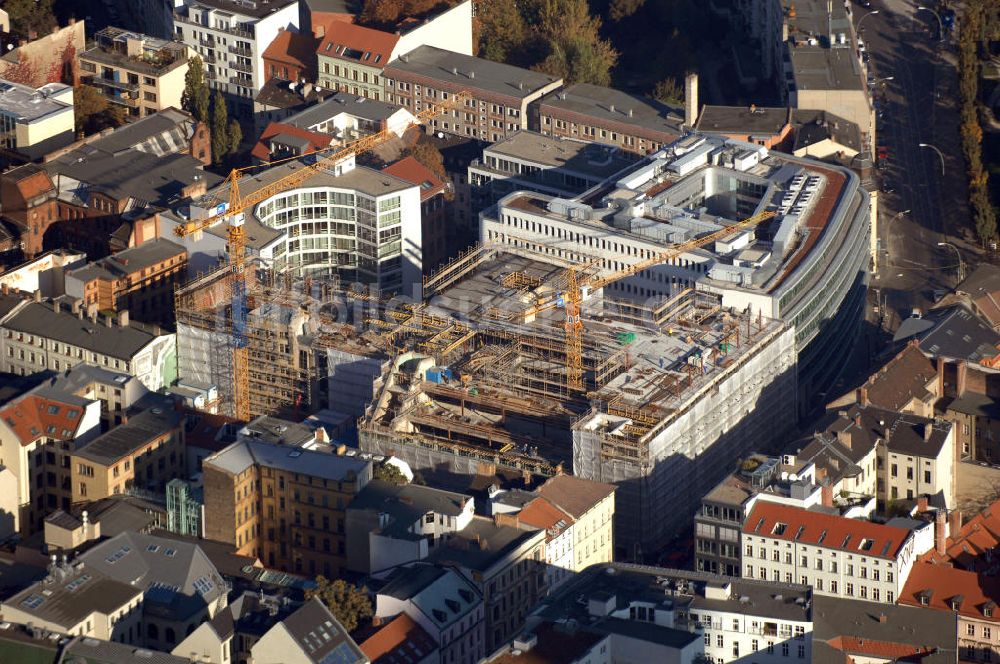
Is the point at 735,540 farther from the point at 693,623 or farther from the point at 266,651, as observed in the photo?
the point at 266,651

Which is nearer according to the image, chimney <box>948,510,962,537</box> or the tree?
the tree

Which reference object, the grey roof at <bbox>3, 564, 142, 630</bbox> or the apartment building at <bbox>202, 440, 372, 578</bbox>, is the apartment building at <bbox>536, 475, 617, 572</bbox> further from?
the grey roof at <bbox>3, 564, 142, 630</bbox>

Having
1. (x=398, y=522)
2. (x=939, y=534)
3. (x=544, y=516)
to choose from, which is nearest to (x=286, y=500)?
(x=398, y=522)

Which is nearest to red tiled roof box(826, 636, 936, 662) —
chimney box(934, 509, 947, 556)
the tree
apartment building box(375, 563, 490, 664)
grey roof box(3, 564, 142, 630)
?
chimney box(934, 509, 947, 556)

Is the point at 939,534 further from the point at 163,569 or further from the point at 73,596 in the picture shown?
the point at 73,596

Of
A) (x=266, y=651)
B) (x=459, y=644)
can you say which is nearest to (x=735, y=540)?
(x=459, y=644)

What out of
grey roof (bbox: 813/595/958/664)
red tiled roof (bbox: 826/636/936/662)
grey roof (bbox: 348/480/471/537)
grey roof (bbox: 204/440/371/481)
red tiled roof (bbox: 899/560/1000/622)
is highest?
grey roof (bbox: 204/440/371/481)
